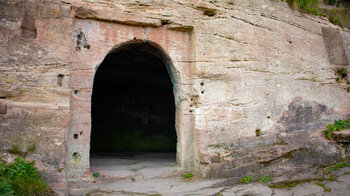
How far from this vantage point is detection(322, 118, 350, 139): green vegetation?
5934 millimetres

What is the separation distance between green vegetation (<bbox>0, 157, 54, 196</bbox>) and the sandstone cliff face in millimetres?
256

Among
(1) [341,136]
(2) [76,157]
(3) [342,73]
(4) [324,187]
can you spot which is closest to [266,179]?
(4) [324,187]

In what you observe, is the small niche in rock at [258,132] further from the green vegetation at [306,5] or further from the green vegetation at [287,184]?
the green vegetation at [306,5]

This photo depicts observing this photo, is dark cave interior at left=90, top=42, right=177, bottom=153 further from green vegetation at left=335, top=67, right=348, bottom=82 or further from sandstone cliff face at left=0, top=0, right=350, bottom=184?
green vegetation at left=335, top=67, right=348, bottom=82

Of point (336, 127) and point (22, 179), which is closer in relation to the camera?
point (22, 179)

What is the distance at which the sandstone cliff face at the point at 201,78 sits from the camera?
416 cm

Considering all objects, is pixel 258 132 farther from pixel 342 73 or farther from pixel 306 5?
pixel 306 5

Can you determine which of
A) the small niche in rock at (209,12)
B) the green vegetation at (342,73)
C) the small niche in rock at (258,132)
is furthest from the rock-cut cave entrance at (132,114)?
the green vegetation at (342,73)

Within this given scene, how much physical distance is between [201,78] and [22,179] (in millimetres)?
3223

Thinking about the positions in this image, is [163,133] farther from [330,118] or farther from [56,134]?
[56,134]

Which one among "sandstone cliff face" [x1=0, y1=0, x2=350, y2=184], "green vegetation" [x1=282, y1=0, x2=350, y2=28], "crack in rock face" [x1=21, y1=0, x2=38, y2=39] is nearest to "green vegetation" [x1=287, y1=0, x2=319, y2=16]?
"green vegetation" [x1=282, y1=0, x2=350, y2=28]

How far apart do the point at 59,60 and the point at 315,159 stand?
4.88 m

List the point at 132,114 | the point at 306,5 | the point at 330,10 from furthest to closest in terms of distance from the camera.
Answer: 1. the point at 132,114
2. the point at 330,10
3. the point at 306,5

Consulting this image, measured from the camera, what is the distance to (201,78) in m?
5.23
